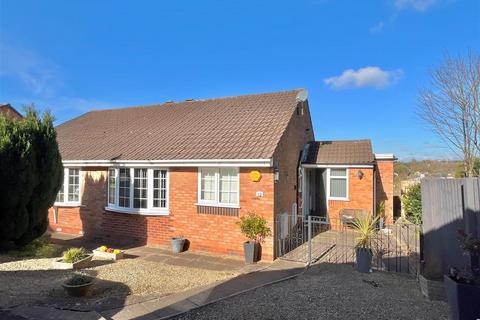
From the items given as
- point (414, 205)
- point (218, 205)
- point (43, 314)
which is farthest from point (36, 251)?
point (414, 205)

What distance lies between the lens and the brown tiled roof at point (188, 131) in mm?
10803

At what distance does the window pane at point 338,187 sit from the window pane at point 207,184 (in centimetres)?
672

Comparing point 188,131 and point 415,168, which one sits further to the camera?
point 415,168

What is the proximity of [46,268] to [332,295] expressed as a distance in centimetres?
689

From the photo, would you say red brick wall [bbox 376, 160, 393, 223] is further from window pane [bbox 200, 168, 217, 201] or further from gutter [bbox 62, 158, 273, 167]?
window pane [bbox 200, 168, 217, 201]

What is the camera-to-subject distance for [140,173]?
1174 cm

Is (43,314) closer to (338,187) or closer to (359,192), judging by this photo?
(338,187)

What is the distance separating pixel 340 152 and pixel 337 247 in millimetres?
5702

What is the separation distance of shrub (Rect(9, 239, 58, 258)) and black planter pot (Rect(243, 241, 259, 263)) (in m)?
5.66

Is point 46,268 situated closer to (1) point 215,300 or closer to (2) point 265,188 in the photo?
(1) point 215,300

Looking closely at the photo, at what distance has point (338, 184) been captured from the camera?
587 inches

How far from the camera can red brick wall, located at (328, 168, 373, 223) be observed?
559 inches

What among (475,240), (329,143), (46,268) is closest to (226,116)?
(329,143)

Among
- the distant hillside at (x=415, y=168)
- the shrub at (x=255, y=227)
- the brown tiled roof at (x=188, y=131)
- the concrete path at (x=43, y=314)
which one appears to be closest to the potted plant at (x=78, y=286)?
the concrete path at (x=43, y=314)
